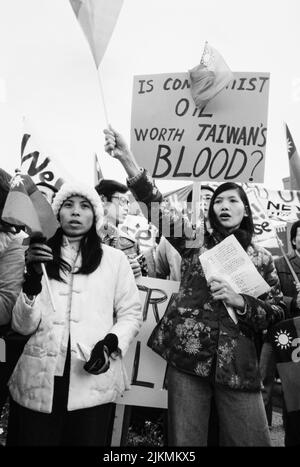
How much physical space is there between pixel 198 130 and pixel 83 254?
131 centimetres

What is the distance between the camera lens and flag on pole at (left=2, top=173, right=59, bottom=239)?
2129mm

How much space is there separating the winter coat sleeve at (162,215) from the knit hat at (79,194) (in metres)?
0.21

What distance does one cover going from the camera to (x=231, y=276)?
8.16 ft

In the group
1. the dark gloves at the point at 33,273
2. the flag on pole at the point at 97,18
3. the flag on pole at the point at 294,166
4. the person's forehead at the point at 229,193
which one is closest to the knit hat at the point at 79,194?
the dark gloves at the point at 33,273

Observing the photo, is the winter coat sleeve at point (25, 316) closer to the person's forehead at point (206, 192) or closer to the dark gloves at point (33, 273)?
the dark gloves at point (33, 273)

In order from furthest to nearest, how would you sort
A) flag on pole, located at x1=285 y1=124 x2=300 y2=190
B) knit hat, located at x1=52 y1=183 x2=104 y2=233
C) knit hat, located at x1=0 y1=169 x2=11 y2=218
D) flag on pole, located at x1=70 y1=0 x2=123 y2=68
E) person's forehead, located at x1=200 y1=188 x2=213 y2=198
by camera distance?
person's forehead, located at x1=200 y1=188 x2=213 y2=198
flag on pole, located at x1=285 y1=124 x2=300 y2=190
flag on pole, located at x1=70 y1=0 x2=123 y2=68
knit hat, located at x1=52 y1=183 x2=104 y2=233
knit hat, located at x1=0 y1=169 x2=11 y2=218

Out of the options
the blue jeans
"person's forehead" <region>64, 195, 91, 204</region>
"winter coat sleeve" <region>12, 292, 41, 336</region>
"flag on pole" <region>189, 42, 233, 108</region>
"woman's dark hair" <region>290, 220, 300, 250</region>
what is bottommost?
the blue jeans

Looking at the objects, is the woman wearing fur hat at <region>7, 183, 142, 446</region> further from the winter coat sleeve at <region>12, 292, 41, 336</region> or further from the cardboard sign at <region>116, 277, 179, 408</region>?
the cardboard sign at <region>116, 277, 179, 408</region>

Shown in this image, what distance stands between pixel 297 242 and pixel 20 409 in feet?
8.40

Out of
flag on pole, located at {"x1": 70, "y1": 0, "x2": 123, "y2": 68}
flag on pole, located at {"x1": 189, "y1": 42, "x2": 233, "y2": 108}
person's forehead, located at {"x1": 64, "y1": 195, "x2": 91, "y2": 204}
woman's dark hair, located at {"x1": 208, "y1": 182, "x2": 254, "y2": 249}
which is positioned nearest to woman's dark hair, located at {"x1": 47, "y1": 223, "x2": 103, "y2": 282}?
person's forehead, located at {"x1": 64, "y1": 195, "x2": 91, "y2": 204}

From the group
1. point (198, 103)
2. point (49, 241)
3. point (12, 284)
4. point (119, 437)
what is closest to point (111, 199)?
point (198, 103)

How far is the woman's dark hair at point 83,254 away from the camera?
2.34 metres

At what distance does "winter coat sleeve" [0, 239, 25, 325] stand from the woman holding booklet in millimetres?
702

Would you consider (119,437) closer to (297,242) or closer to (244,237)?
(244,237)
